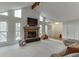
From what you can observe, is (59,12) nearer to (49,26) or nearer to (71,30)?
(49,26)

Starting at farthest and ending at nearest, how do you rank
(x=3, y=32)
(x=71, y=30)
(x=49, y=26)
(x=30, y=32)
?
(x=30, y=32), (x=3, y=32), (x=71, y=30), (x=49, y=26)

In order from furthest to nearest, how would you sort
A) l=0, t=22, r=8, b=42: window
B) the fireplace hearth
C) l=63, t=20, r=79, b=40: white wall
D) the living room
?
1. the fireplace hearth
2. l=0, t=22, r=8, b=42: window
3. l=63, t=20, r=79, b=40: white wall
4. the living room

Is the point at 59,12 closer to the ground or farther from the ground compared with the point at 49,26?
farther from the ground

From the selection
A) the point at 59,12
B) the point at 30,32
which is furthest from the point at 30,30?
the point at 59,12

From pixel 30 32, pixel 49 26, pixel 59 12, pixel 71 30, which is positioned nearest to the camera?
pixel 59 12

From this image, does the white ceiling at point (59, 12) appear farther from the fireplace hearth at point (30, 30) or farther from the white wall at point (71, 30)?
the fireplace hearth at point (30, 30)

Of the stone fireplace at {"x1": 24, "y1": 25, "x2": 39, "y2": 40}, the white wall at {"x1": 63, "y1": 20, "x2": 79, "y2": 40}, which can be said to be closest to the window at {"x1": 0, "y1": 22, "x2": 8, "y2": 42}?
the stone fireplace at {"x1": 24, "y1": 25, "x2": 39, "y2": 40}

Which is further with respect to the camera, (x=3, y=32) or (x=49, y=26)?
(x=3, y=32)

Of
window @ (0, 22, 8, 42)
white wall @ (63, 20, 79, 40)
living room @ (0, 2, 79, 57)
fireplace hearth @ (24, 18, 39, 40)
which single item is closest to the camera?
living room @ (0, 2, 79, 57)

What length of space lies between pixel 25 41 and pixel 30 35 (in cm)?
38

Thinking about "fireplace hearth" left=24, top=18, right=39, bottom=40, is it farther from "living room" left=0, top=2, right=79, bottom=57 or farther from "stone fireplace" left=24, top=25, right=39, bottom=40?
"living room" left=0, top=2, right=79, bottom=57

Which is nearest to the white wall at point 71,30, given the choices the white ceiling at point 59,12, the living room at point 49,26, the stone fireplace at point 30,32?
the living room at point 49,26

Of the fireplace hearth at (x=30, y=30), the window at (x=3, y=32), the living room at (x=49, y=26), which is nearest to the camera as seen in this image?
the living room at (x=49, y=26)

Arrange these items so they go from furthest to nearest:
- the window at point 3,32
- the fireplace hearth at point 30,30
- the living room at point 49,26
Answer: the fireplace hearth at point 30,30 → the window at point 3,32 → the living room at point 49,26
